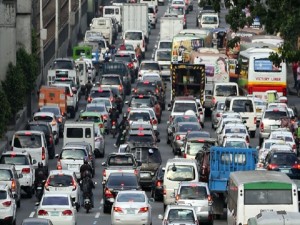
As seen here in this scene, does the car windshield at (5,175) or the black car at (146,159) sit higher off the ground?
the car windshield at (5,175)

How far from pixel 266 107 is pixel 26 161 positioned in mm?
22604

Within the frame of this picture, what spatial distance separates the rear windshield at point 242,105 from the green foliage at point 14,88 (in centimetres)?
966

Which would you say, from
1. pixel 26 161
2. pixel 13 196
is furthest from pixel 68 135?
pixel 13 196

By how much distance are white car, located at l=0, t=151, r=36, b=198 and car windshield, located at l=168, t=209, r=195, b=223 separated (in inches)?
502

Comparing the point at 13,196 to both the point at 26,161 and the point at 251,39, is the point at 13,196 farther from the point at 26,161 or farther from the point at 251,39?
the point at 251,39

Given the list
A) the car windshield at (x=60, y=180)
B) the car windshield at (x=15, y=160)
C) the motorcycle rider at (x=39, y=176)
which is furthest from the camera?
the motorcycle rider at (x=39, y=176)

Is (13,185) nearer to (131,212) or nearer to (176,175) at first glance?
(176,175)

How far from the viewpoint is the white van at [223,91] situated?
305 feet

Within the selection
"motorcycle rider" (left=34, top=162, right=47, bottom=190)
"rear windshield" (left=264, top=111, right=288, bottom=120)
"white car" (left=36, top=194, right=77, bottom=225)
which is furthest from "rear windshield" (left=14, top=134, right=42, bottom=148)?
"white car" (left=36, top=194, right=77, bottom=225)

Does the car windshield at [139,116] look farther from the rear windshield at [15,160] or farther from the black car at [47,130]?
the rear windshield at [15,160]

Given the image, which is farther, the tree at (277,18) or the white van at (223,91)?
the white van at (223,91)

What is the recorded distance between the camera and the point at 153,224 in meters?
60.2

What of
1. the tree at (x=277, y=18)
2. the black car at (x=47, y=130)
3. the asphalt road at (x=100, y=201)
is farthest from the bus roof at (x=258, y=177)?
the black car at (x=47, y=130)

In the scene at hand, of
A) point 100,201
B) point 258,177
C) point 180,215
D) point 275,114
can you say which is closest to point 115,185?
point 100,201
